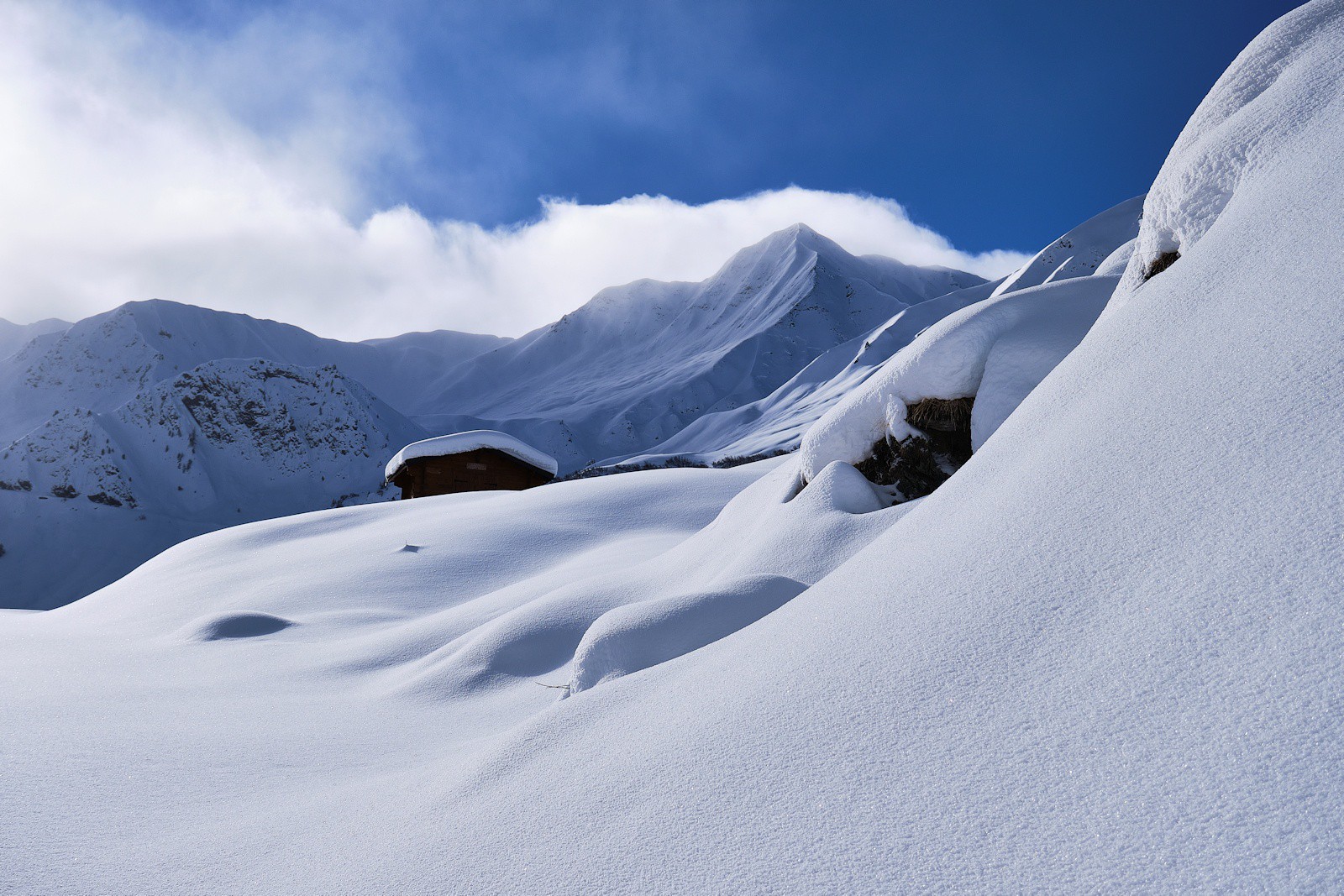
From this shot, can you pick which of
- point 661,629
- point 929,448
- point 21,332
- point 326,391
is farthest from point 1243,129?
point 21,332

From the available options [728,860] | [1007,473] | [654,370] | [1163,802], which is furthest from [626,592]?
[654,370]

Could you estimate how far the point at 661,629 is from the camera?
2.93 m

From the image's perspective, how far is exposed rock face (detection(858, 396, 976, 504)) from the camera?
13.2 ft

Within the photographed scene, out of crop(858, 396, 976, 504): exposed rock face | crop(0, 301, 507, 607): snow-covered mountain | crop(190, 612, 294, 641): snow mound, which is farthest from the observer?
crop(0, 301, 507, 607): snow-covered mountain

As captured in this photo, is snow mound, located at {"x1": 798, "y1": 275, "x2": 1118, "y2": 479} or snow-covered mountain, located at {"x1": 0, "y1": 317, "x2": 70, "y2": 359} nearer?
A: snow mound, located at {"x1": 798, "y1": 275, "x2": 1118, "y2": 479}

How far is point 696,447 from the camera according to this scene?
32.0 metres

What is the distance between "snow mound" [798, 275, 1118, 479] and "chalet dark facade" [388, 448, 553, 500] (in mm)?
10881

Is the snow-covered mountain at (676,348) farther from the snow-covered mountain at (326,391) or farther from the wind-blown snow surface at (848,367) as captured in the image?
the wind-blown snow surface at (848,367)

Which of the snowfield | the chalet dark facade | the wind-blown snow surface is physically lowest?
the snowfield

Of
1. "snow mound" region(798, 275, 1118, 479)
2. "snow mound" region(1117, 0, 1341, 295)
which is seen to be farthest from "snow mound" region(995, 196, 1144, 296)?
"snow mound" region(1117, 0, 1341, 295)

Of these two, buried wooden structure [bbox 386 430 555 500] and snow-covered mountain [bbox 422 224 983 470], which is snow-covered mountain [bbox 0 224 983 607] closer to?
snow-covered mountain [bbox 422 224 983 470]

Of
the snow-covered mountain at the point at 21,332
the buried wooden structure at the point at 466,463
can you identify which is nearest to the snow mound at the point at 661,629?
the buried wooden structure at the point at 466,463

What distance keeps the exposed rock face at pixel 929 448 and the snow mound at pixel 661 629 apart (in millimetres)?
1280

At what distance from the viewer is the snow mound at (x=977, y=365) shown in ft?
12.6
